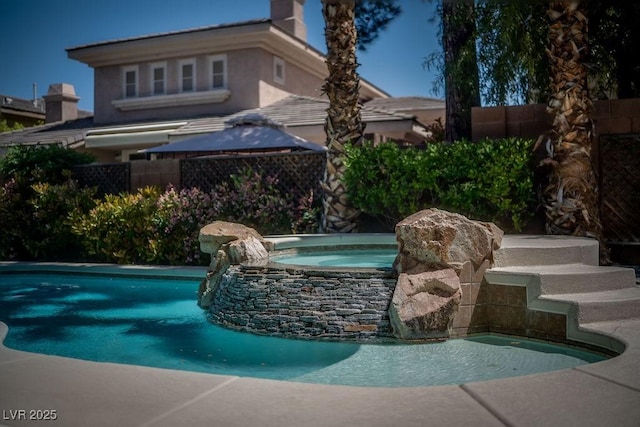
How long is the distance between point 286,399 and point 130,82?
22.0m

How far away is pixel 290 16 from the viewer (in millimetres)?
23609

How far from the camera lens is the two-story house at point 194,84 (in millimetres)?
19859

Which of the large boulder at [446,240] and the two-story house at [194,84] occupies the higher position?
the two-story house at [194,84]

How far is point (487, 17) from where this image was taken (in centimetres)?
1192

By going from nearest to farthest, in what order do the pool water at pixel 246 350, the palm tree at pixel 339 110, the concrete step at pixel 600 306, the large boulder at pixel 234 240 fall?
1. the pool water at pixel 246 350
2. the concrete step at pixel 600 306
3. the large boulder at pixel 234 240
4. the palm tree at pixel 339 110

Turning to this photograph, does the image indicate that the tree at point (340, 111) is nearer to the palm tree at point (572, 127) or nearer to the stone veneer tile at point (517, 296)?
the palm tree at point (572, 127)

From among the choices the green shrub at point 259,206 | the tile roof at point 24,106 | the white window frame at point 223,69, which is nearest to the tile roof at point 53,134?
the white window frame at point 223,69

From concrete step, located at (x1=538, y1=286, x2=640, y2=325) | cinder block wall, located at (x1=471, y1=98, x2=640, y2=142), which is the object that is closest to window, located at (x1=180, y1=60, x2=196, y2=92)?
cinder block wall, located at (x1=471, y1=98, x2=640, y2=142)

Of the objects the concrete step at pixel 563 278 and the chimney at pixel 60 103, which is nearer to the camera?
the concrete step at pixel 563 278

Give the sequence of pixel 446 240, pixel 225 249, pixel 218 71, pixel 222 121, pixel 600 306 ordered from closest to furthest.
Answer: pixel 600 306 < pixel 446 240 < pixel 225 249 < pixel 222 121 < pixel 218 71

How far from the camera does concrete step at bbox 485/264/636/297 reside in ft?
18.8

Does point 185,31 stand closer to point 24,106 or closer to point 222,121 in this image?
point 222,121

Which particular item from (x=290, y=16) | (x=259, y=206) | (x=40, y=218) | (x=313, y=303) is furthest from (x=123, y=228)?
(x=290, y=16)

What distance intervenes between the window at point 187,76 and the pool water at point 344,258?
45.8 feet
